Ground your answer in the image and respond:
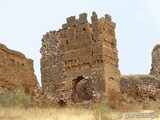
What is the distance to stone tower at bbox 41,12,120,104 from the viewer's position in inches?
1011

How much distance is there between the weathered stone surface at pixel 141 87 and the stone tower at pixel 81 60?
6.55 ft

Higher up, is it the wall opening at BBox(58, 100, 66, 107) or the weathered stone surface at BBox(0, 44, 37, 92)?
the weathered stone surface at BBox(0, 44, 37, 92)

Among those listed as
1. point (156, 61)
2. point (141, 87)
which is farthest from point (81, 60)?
point (156, 61)

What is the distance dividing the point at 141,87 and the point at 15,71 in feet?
26.5

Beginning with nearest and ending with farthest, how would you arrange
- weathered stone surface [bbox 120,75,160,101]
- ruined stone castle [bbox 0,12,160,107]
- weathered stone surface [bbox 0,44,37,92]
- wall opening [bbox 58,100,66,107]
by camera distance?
1. weathered stone surface [bbox 0,44,37,92]
2. ruined stone castle [bbox 0,12,160,107]
3. wall opening [bbox 58,100,66,107]
4. weathered stone surface [bbox 120,75,160,101]

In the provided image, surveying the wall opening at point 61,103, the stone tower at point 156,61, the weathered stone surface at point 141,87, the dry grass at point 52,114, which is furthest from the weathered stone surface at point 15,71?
the stone tower at point 156,61

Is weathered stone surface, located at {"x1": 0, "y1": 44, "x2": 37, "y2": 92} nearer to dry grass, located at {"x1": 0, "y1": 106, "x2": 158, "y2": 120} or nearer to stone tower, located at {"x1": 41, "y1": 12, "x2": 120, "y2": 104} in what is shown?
stone tower, located at {"x1": 41, "y1": 12, "x2": 120, "y2": 104}

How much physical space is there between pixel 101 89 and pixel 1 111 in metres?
7.77

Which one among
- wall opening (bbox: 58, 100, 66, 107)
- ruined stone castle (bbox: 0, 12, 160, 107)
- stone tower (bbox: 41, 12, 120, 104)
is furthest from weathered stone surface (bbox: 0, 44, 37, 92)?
wall opening (bbox: 58, 100, 66, 107)

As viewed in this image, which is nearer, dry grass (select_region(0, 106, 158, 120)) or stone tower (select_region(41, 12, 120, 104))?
dry grass (select_region(0, 106, 158, 120))

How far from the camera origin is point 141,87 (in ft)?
93.9

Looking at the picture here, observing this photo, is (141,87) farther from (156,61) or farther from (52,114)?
(52,114)

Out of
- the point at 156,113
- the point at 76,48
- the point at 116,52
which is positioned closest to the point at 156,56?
the point at 116,52

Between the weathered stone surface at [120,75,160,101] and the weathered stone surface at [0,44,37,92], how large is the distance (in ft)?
18.8
